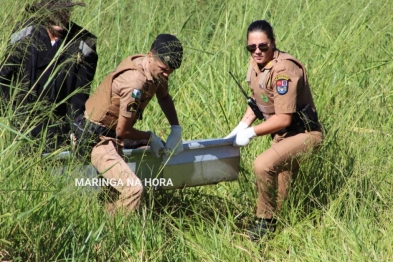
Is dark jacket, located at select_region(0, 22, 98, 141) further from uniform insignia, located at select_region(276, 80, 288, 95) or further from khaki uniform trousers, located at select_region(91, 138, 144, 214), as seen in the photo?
uniform insignia, located at select_region(276, 80, 288, 95)

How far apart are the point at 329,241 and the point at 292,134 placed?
0.92 m

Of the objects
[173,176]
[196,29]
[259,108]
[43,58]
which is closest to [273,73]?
[259,108]

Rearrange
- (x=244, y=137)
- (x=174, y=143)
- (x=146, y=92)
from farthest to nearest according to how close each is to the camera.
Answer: (x=244, y=137) → (x=174, y=143) → (x=146, y=92)

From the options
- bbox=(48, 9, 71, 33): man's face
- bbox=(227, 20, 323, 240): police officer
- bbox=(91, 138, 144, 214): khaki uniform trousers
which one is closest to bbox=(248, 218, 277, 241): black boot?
bbox=(227, 20, 323, 240): police officer

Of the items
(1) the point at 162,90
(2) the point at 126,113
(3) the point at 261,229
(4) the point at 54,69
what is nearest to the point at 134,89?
(2) the point at 126,113

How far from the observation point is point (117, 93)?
476cm

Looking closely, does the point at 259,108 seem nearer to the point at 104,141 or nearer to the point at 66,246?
the point at 104,141

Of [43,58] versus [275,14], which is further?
[275,14]

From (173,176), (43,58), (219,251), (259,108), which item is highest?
(43,58)

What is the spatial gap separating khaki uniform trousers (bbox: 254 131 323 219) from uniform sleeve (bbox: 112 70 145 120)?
0.94 m

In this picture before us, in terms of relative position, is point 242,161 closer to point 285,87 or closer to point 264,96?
point 264,96

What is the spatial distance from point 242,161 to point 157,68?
125 cm

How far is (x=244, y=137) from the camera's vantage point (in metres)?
5.04

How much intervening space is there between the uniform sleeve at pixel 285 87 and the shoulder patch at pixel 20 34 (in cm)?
158
